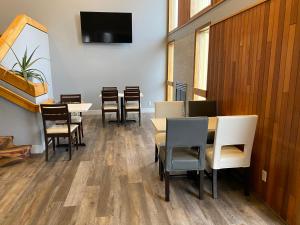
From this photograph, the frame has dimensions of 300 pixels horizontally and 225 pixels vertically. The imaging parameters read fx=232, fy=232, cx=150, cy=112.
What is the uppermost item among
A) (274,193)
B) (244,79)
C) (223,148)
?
(244,79)

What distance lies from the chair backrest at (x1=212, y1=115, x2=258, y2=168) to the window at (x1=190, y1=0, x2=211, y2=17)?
2.55m

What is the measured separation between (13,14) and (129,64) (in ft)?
11.2

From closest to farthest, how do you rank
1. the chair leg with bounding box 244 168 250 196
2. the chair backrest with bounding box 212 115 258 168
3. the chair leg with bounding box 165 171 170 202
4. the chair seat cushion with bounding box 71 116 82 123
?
the chair backrest with bounding box 212 115 258 168
the chair leg with bounding box 165 171 170 202
the chair leg with bounding box 244 168 250 196
the chair seat cushion with bounding box 71 116 82 123

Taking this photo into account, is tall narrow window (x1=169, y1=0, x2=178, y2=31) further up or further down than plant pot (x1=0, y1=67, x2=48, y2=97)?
further up

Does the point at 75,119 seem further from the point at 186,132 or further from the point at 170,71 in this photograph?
the point at 170,71

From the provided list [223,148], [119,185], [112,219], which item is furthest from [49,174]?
[223,148]

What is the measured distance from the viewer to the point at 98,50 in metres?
6.86

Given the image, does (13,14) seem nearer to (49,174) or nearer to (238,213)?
(49,174)

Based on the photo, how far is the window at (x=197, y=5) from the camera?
4227 mm

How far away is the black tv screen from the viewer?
655 cm

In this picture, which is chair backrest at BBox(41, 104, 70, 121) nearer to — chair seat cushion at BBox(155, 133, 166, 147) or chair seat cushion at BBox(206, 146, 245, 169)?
chair seat cushion at BBox(155, 133, 166, 147)

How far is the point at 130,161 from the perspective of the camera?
3648mm

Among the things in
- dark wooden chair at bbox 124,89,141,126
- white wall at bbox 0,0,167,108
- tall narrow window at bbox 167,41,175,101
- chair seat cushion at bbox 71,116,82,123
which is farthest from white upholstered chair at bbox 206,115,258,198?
white wall at bbox 0,0,167,108

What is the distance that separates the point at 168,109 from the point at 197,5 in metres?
2.47
